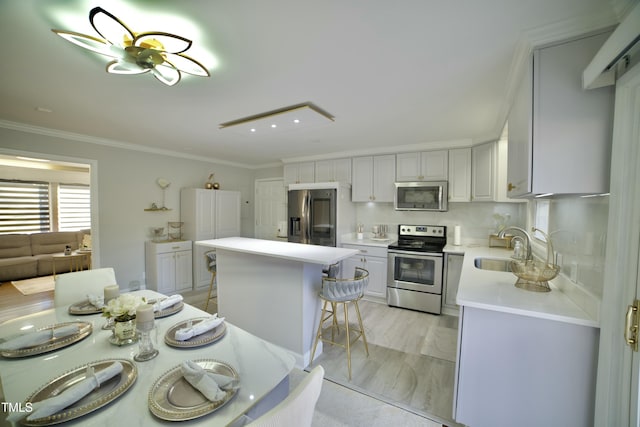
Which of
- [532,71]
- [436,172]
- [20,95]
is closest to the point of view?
[532,71]

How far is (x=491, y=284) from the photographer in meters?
1.79

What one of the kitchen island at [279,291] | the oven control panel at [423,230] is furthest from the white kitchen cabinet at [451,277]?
the kitchen island at [279,291]

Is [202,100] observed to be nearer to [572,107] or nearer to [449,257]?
[572,107]

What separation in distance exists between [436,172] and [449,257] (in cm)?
123

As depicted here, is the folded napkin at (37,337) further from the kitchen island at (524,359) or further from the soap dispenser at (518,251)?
the soap dispenser at (518,251)

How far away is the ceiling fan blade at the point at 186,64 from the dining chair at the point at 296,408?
1.75 m

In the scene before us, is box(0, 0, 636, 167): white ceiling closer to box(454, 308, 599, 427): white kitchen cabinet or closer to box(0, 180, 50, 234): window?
box(454, 308, 599, 427): white kitchen cabinet

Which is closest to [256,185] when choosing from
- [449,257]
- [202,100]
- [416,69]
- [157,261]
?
[157,261]

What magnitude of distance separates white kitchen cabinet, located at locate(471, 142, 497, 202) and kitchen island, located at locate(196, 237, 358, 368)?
2.17 m

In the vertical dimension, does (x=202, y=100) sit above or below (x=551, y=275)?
above

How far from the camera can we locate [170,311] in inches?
62.4

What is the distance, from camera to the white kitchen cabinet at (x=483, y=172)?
3.15 metres

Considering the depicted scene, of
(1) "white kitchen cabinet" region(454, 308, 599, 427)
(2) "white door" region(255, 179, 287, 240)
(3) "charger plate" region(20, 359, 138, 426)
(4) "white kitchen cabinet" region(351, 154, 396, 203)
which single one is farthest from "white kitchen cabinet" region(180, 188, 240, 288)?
(1) "white kitchen cabinet" region(454, 308, 599, 427)

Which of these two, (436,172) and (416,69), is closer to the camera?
(416,69)
